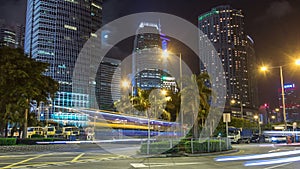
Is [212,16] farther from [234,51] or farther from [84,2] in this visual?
[84,2]

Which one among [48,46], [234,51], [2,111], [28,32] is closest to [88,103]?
[48,46]

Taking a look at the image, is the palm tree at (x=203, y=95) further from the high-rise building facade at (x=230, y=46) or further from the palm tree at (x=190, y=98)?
the high-rise building facade at (x=230, y=46)

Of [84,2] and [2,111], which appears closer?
[2,111]

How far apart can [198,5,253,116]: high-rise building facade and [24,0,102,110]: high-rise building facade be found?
6506 centimetres

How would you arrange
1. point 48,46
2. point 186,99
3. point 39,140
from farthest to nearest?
point 48,46
point 39,140
point 186,99

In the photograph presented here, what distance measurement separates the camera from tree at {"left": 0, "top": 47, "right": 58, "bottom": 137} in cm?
3042

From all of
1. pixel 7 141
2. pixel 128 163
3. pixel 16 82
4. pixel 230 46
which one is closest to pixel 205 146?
pixel 128 163

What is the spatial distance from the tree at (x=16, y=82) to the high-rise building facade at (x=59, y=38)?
338 ft

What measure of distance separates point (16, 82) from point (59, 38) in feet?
381

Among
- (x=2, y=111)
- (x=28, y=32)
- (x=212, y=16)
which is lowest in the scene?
(x=2, y=111)

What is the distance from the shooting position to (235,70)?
163 metres

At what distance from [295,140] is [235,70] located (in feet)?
424

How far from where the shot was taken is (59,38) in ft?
468

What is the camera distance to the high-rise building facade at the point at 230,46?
514ft
